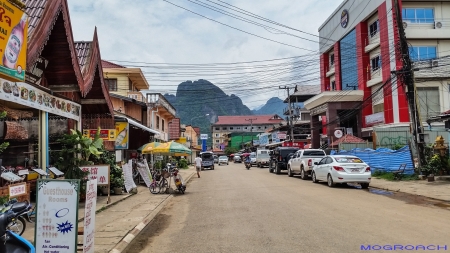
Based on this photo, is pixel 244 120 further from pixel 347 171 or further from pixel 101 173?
pixel 101 173

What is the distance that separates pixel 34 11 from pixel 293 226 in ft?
24.9

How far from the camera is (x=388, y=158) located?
2244 cm

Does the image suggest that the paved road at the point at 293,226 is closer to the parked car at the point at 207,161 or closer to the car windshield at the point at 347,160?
the car windshield at the point at 347,160

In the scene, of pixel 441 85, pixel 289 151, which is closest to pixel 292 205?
pixel 289 151

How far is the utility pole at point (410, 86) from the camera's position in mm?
18781

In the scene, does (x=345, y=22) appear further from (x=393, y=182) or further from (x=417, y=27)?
(x=393, y=182)

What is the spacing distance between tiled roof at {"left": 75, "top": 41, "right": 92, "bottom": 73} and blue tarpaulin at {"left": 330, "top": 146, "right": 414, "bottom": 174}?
16943 millimetres

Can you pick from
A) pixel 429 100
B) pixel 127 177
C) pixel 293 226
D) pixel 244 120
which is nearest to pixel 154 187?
pixel 127 177

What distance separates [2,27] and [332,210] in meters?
8.81

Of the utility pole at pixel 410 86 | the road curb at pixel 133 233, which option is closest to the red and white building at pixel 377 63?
the utility pole at pixel 410 86

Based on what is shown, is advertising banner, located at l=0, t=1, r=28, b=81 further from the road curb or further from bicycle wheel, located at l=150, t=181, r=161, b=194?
bicycle wheel, located at l=150, t=181, r=161, b=194

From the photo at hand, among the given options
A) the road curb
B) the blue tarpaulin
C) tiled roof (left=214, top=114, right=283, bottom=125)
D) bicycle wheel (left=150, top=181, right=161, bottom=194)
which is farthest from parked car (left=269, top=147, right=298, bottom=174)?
tiled roof (left=214, top=114, right=283, bottom=125)

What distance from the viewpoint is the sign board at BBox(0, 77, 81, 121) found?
29.3ft

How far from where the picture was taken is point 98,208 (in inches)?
480
